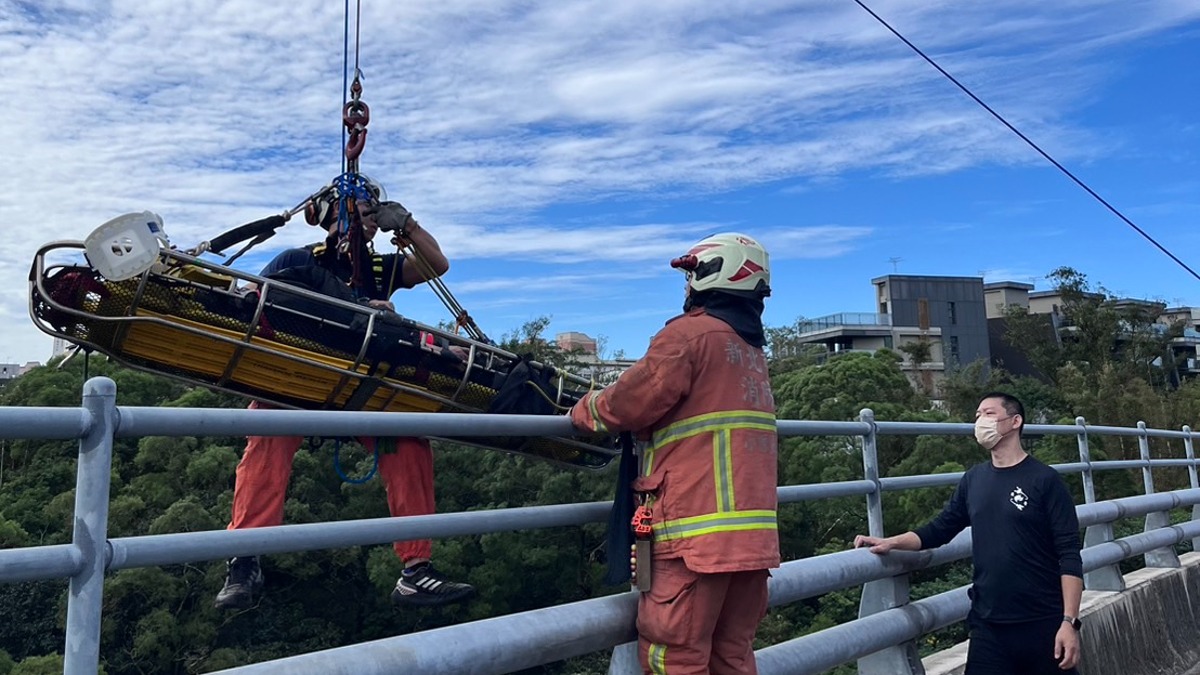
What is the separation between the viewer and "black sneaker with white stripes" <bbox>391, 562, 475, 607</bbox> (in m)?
4.38

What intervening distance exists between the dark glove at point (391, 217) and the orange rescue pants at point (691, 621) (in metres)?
2.50

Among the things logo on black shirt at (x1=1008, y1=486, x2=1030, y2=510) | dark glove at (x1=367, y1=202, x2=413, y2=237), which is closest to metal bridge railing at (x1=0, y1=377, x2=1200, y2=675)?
logo on black shirt at (x1=1008, y1=486, x2=1030, y2=510)

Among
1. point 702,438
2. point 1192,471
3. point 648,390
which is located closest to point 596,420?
point 648,390

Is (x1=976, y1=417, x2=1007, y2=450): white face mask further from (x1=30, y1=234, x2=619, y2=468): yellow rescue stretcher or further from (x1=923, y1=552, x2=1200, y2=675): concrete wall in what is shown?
(x1=30, y1=234, x2=619, y2=468): yellow rescue stretcher

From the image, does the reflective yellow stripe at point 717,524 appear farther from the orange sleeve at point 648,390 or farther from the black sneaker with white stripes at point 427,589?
the black sneaker with white stripes at point 427,589

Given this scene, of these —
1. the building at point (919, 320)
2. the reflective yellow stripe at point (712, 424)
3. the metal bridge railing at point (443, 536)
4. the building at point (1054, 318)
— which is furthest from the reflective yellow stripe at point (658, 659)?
the building at point (919, 320)

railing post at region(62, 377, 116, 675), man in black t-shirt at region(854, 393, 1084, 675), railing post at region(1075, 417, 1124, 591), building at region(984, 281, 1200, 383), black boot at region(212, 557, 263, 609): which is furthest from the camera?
building at region(984, 281, 1200, 383)

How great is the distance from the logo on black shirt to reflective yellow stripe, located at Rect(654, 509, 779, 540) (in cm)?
196

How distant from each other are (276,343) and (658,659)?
2248 mm

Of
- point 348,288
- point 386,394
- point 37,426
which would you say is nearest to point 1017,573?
point 386,394

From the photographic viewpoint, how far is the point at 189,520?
26062mm

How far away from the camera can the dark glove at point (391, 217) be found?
5137mm

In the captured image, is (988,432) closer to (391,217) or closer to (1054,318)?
(391,217)

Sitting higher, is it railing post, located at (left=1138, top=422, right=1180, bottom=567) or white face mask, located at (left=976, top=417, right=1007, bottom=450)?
white face mask, located at (left=976, top=417, right=1007, bottom=450)
